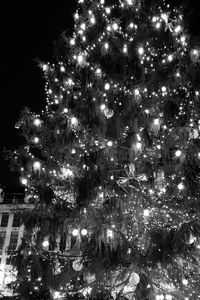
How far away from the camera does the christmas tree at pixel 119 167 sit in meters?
6.86

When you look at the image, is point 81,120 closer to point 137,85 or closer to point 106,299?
point 137,85

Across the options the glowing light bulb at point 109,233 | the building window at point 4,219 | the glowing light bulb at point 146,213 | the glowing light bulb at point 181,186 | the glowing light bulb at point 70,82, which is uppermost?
the building window at point 4,219

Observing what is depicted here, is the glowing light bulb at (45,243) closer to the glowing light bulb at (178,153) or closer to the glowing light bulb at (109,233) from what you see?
the glowing light bulb at (109,233)

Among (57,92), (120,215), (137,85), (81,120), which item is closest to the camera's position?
(120,215)

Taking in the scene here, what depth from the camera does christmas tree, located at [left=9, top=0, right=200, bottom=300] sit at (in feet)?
22.5

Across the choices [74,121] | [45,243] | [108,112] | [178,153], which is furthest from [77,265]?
[108,112]

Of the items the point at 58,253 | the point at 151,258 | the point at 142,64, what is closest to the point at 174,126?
the point at 142,64

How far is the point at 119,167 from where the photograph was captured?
812 cm

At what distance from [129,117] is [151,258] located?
129 inches

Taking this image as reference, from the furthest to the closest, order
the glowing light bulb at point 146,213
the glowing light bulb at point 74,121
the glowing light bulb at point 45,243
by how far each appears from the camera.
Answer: the glowing light bulb at point 74,121, the glowing light bulb at point 45,243, the glowing light bulb at point 146,213

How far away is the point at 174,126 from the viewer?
26.6 ft

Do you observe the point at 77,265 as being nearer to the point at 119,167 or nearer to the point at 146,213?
the point at 146,213

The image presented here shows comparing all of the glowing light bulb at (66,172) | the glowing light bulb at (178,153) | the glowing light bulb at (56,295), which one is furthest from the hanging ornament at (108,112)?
the glowing light bulb at (56,295)

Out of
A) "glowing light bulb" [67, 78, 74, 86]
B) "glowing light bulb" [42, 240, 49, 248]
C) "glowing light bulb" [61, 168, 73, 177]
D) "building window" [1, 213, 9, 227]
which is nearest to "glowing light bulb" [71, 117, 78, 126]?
"glowing light bulb" [61, 168, 73, 177]
